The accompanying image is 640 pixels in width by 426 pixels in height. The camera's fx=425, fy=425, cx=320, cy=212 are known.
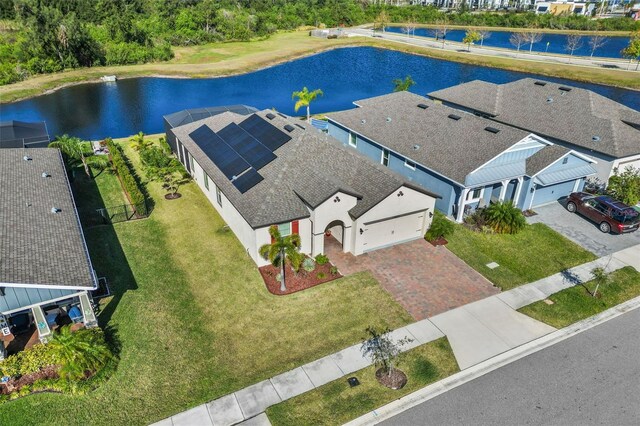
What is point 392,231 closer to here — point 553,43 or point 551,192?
point 551,192

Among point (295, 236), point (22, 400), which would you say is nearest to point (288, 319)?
point (295, 236)

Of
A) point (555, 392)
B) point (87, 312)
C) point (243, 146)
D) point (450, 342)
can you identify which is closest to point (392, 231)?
point (450, 342)

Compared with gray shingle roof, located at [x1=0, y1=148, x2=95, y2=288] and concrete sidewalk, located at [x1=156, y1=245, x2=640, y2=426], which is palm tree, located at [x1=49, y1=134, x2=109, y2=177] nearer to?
gray shingle roof, located at [x1=0, y1=148, x2=95, y2=288]

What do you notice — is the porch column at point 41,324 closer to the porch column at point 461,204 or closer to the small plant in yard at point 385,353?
the small plant in yard at point 385,353

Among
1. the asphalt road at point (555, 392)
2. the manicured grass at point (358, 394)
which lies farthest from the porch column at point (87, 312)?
the asphalt road at point (555, 392)

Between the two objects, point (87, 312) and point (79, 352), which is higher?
point (87, 312)

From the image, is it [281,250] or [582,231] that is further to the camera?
[582,231]
